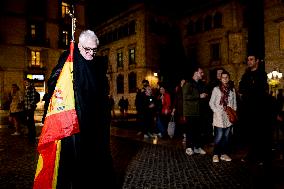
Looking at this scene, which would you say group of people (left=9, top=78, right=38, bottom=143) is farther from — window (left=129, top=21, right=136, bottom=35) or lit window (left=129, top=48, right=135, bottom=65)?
window (left=129, top=21, right=136, bottom=35)

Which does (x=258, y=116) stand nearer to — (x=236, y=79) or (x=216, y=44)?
(x=236, y=79)

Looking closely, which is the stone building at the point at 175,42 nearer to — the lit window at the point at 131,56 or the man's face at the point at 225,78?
the lit window at the point at 131,56

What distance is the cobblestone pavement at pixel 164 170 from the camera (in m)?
5.15

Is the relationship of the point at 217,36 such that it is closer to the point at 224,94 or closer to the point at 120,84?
the point at 120,84

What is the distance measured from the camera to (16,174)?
19.3ft

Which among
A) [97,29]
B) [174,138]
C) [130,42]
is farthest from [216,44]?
[174,138]

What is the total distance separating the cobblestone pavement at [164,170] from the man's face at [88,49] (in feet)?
8.09

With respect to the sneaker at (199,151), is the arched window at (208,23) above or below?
above

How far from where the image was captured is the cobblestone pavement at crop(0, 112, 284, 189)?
203 inches

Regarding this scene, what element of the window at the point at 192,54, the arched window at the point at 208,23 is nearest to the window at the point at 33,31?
the window at the point at 192,54

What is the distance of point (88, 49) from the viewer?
3467mm

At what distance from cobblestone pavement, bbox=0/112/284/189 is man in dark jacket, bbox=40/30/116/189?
5.52ft

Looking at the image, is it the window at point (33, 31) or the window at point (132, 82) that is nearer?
the window at point (33, 31)

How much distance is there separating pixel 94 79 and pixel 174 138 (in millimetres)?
7537
